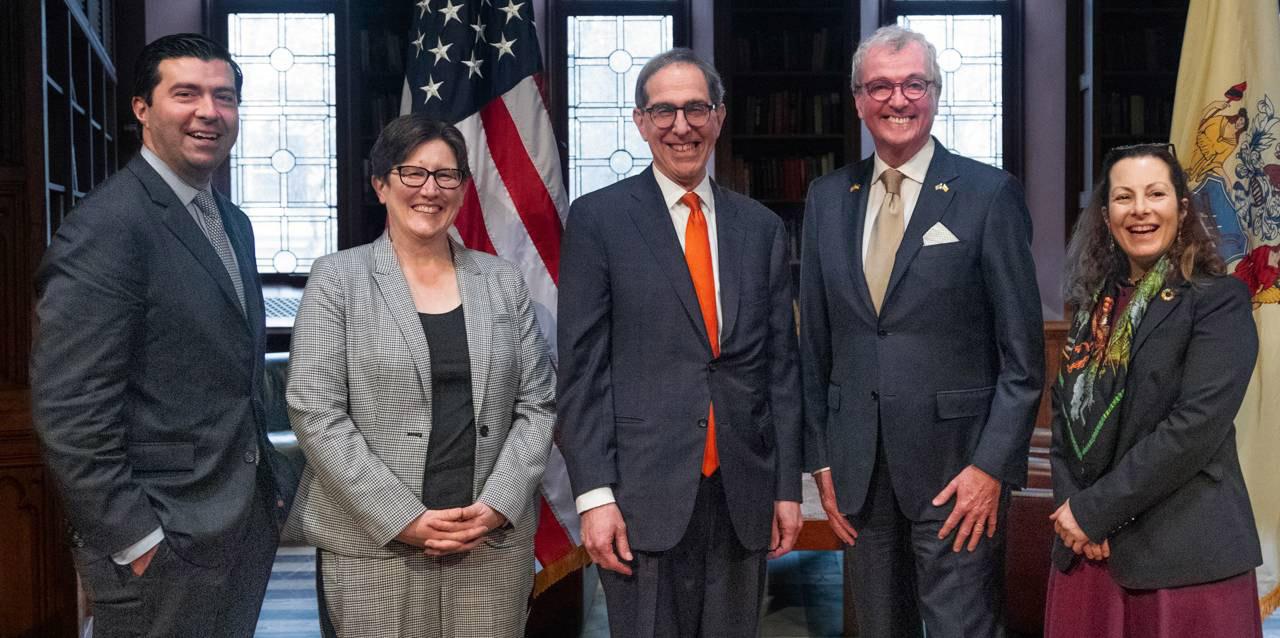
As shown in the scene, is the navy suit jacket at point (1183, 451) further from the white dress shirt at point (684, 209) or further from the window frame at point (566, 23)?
the window frame at point (566, 23)

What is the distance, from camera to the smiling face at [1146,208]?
2186mm

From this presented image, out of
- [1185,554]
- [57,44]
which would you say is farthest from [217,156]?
[57,44]

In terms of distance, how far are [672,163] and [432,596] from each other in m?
0.99

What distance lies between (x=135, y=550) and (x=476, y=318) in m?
0.75

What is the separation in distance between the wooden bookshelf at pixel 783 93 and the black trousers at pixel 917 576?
5.41 m

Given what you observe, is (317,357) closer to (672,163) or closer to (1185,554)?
(672,163)

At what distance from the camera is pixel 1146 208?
2180mm

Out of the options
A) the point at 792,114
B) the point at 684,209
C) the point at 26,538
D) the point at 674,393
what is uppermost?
the point at 792,114

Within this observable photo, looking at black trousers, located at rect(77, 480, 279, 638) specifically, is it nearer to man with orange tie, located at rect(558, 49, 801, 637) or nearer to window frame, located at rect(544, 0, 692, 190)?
man with orange tie, located at rect(558, 49, 801, 637)

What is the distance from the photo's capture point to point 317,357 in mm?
2174

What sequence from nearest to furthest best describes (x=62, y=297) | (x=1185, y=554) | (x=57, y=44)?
1. (x=62, y=297)
2. (x=1185, y=554)
3. (x=57, y=44)

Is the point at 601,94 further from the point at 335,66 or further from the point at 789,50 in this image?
the point at 335,66

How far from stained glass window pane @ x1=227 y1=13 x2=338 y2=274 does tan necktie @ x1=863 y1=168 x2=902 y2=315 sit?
5899 mm

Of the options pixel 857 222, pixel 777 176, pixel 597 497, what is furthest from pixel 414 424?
pixel 777 176
